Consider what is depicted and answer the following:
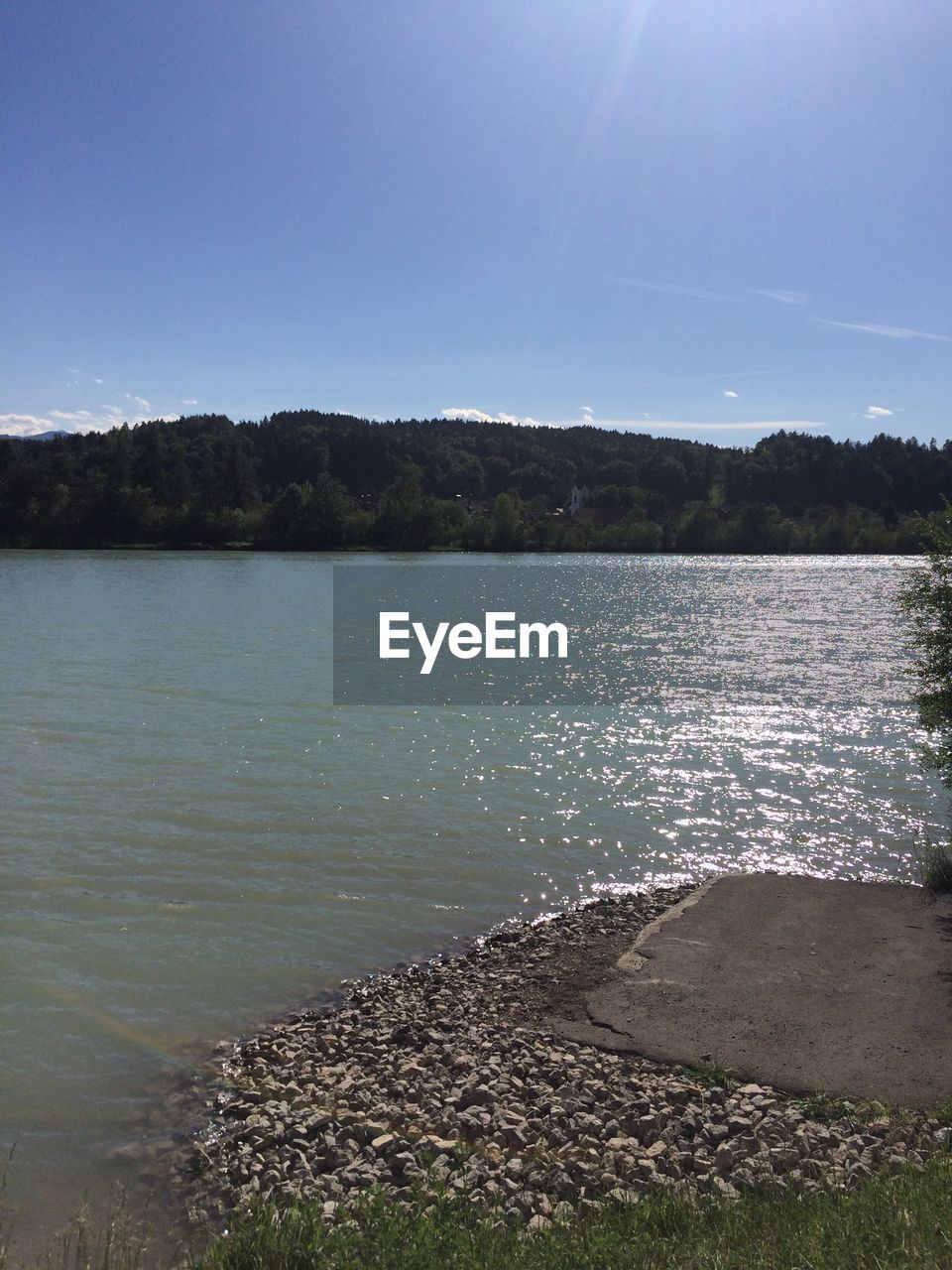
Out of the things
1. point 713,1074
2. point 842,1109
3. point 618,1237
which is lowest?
point 713,1074

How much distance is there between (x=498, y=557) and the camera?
547 feet

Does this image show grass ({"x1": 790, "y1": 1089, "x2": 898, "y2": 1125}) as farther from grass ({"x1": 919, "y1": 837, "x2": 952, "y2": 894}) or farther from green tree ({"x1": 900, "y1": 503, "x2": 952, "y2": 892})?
green tree ({"x1": 900, "y1": 503, "x2": 952, "y2": 892})

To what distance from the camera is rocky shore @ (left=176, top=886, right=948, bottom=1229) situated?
23.4 feet

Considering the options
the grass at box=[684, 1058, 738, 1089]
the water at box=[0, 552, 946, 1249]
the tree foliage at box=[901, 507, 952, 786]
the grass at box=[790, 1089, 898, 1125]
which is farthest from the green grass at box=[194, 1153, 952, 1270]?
the tree foliage at box=[901, 507, 952, 786]

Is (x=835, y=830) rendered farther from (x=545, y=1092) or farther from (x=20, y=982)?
(x=20, y=982)

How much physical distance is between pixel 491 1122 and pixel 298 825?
1076cm

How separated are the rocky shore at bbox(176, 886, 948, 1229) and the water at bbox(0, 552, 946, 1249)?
1.10 metres

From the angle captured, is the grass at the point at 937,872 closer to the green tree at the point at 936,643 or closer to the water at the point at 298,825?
the green tree at the point at 936,643

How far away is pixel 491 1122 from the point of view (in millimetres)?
8102

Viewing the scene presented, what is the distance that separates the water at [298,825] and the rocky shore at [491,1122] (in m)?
1.10

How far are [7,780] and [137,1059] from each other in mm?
12624

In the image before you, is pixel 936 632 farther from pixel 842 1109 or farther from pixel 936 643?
pixel 842 1109

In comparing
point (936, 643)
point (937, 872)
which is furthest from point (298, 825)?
point (936, 643)

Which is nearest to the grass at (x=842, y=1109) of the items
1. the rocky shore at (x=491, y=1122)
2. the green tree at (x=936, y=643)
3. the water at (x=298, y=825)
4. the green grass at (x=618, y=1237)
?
the rocky shore at (x=491, y=1122)
